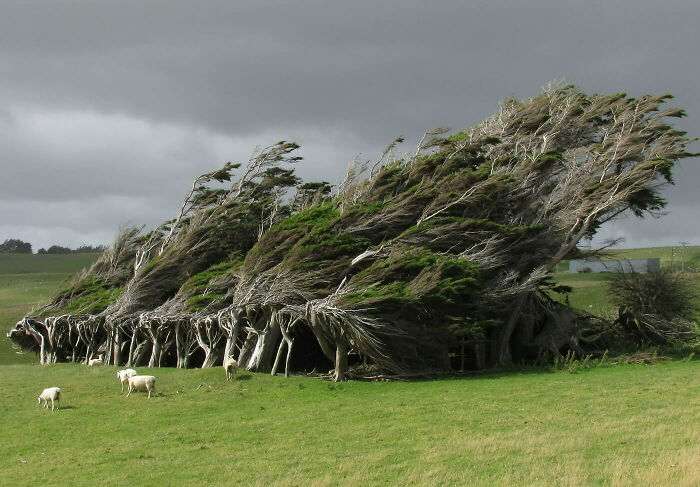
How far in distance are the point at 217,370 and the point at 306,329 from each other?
5.91 meters

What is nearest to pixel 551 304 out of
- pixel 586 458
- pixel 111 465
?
pixel 586 458

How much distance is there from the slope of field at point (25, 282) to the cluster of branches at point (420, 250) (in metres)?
17.2

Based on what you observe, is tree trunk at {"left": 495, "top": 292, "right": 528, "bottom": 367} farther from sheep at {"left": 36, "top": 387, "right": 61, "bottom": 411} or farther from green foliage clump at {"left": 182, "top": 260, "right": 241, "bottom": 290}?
sheep at {"left": 36, "top": 387, "right": 61, "bottom": 411}

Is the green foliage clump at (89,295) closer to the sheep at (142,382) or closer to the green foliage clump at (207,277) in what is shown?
the green foliage clump at (207,277)

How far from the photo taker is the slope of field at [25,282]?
52981 millimetres

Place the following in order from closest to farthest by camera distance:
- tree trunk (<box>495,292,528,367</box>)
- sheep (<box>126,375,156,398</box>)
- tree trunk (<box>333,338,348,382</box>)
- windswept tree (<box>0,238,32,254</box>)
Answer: sheep (<box>126,375,156,398</box>) → tree trunk (<box>333,338,348,382</box>) → tree trunk (<box>495,292,528,367</box>) → windswept tree (<box>0,238,32,254</box>)

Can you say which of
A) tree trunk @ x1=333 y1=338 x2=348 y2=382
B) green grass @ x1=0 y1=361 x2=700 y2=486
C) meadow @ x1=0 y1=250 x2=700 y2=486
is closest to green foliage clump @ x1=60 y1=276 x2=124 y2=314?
meadow @ x1=0 y1=250 x2=700 y2=486

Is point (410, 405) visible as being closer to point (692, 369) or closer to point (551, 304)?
point (692, 369)

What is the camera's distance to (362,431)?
16609 millimetres

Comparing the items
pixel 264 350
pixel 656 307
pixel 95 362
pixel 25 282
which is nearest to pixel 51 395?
pixel 264 350

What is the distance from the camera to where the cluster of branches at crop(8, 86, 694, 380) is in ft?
85.6

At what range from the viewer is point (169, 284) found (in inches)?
1412

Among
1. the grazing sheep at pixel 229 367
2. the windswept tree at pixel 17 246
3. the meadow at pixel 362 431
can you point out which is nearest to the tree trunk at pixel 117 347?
the meadow at pixel 362 431

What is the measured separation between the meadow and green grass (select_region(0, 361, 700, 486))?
49mm
